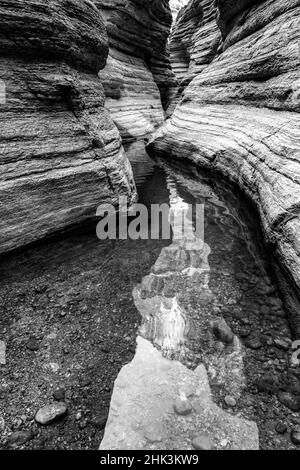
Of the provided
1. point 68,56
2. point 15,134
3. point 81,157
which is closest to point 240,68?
point 68,56

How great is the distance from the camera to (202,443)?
2918mm

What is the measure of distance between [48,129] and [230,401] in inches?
252

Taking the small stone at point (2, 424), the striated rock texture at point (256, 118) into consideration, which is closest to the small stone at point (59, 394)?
the small stone at point (2, 424)

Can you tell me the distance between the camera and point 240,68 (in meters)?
10.9

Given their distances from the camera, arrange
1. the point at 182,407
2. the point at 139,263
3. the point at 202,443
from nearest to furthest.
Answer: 1. the point at 202,443
2. the point at 182,407
3. the point at 139,263

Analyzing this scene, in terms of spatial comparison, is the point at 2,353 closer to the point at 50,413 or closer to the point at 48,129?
the point at 50,413

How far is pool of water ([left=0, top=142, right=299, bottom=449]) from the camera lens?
129 inches

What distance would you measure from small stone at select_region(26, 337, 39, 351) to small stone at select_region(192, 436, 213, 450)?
2429 millimetres

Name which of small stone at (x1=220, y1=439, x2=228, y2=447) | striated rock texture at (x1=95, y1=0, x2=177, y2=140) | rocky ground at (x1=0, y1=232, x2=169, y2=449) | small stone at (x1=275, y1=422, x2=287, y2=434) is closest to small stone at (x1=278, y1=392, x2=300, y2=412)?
small stone at (x1=275, y1=422, x2=287, y2=434)

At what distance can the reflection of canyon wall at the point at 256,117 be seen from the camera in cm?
523

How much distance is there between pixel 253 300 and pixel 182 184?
24.6ft

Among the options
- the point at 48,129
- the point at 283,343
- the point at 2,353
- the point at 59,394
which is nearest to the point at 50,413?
the point at 59,394

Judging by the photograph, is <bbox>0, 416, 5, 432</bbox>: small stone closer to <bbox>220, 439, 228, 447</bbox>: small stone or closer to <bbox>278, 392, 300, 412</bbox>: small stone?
<bbox>220, 439, 228, 447</bbox>: small stone

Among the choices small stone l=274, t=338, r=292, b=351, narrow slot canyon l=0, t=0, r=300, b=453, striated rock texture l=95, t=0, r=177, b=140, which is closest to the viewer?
narrow slot canyon l=0, t=0, r=300, b=453
